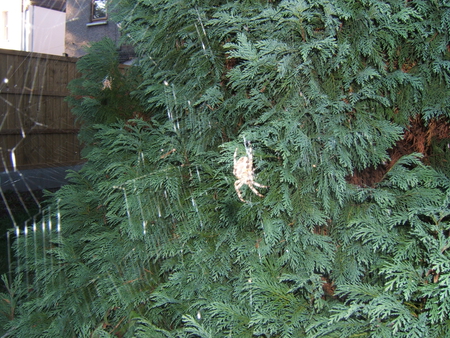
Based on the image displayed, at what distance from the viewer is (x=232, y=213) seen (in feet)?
5.62

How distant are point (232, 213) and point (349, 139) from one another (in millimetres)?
637

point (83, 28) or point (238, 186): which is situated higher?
point (83, 28)

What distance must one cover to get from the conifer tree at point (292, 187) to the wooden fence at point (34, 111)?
494cm

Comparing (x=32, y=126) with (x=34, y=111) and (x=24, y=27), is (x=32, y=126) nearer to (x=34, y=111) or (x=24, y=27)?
(x=34, y=111)

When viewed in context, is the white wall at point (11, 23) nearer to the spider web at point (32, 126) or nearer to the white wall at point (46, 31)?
the spider web at point (32, 126)

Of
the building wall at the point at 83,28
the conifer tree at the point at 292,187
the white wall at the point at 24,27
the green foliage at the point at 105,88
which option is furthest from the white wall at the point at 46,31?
the conifer tree at the point at 292,187

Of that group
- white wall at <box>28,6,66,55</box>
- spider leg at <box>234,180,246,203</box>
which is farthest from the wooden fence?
spider leg at <box>234,180,246,203</box>

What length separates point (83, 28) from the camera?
409 inches

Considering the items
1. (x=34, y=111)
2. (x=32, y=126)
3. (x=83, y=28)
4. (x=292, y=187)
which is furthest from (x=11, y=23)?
(x=292, y=187)

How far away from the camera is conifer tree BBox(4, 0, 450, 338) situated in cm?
148

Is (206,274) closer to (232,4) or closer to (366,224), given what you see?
(366,224)

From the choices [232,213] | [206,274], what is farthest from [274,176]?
[206,274]

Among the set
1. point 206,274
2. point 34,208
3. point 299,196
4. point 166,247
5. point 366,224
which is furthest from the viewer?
point 34,208

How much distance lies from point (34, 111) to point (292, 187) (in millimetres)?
6539
